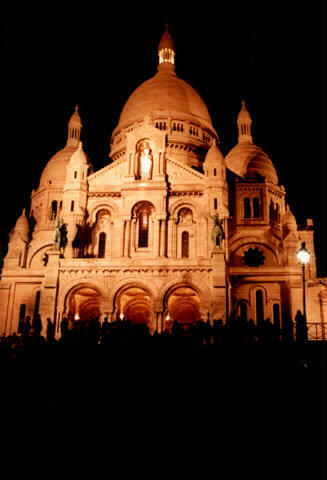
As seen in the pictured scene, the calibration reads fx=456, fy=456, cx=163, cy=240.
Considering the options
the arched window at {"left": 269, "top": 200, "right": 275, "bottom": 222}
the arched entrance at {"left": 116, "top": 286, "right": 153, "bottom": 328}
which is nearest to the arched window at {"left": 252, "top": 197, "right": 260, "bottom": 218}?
the arched window at {"left": 269, "top": 200, "right": 275, "bottom": 222}

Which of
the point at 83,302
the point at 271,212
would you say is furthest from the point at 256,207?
the point at 83,302

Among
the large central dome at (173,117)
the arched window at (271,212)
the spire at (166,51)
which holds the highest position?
the spire at (166,51)

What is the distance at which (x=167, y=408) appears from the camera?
12164mm

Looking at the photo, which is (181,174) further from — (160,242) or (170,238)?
(160,242)

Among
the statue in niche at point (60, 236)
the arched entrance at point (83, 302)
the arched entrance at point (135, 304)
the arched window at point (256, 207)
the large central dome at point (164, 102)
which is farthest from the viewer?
the large central dome at point (164, 102)

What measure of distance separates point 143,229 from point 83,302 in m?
7.56

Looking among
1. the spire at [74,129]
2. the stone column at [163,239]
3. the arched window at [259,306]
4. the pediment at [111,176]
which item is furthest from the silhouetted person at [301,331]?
the spire at [74,129]

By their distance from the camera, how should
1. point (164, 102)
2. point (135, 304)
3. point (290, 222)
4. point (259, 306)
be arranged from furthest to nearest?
1. point (164, 102)
2. point (290, 222)
3. point (259, 306)
4. point (135, 304)

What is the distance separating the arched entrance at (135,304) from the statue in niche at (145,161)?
392 inches

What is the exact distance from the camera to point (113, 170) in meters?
39.2

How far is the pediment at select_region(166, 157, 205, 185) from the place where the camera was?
37.9 meters

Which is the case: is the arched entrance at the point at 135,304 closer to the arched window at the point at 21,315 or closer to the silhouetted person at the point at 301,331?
the arched window at the point at 21,315

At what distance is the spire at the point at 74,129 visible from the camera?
54062mm

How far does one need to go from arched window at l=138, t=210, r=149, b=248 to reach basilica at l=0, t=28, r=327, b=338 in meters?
0.08
